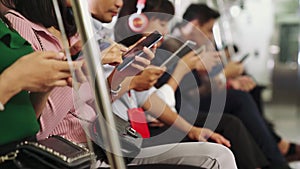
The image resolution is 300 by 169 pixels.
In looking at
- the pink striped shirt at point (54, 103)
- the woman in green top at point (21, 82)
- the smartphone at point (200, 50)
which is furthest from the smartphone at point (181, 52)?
the woman in green top at point (21, 82)

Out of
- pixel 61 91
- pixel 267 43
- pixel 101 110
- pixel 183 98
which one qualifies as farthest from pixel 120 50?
pixel 267 43

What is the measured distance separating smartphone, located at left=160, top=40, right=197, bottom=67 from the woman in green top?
0.54m

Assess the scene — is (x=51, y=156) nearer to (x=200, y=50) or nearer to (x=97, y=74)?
(x=97, y=74)

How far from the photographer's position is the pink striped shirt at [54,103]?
2.91 ft

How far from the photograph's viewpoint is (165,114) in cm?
135

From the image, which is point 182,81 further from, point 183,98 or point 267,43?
point 267,43

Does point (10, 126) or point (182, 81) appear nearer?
point (10, 126)

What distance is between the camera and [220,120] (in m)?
1.50

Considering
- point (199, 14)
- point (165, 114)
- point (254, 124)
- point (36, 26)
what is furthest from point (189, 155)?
point (199, 14)

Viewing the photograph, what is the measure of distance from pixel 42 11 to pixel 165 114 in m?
0.55

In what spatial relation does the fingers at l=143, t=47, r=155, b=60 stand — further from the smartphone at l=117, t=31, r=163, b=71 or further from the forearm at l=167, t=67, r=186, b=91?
the forearm at l=167, t=67, r=186, b=91

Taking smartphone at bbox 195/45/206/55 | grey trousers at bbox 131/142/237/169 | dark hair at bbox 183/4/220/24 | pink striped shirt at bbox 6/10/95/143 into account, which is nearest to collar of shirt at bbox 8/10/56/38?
pink striped shirt at bbox 6/10/95/143

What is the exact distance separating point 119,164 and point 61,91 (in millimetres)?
232

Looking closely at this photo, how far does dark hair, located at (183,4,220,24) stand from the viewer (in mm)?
1922
